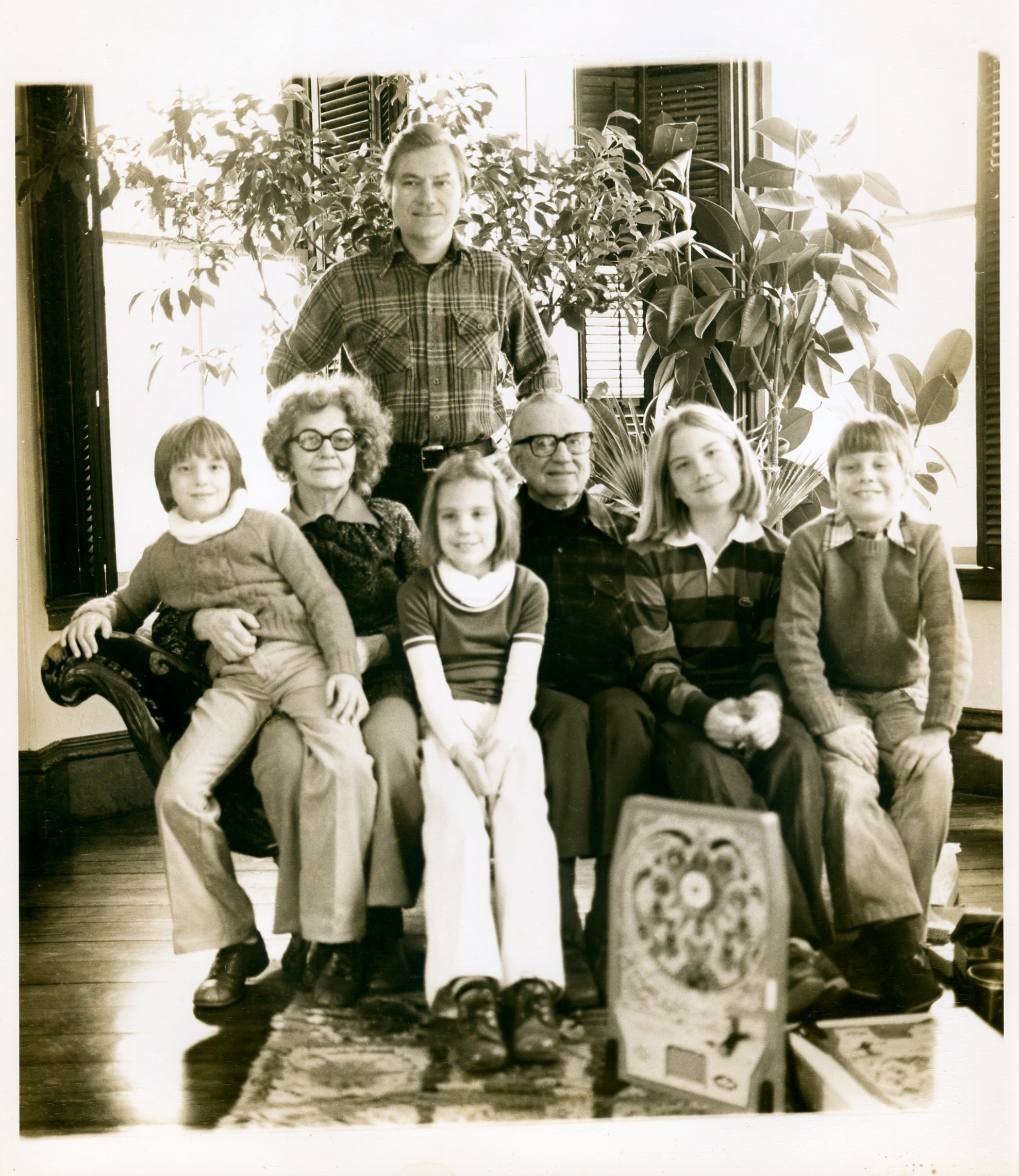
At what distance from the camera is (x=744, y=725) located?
6.49 ft

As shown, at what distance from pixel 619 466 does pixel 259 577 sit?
75 centimetres

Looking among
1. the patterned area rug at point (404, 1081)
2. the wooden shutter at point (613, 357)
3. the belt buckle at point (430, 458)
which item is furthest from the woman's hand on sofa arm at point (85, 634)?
the wooden shutter at point (613, 357)

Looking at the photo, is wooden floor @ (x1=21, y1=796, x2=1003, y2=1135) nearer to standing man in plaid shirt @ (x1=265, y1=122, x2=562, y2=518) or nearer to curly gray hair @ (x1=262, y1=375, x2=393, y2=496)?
curly gray hair @ (x1=262, y1=375, x2=393, y2=496)

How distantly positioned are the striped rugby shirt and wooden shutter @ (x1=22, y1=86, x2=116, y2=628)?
42.2 inches

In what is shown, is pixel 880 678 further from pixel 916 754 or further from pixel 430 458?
pixel 430 458

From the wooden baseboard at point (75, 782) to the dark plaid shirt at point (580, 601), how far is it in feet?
2.86

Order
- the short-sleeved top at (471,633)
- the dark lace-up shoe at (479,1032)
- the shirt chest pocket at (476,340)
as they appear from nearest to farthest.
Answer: the dark lace-up shoe at (479,1032)
the short-sleeved top at (471,633)
the shirt chest pocket at (476,340)

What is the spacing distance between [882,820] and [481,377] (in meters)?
1.17

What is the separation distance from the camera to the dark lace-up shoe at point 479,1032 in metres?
1.88

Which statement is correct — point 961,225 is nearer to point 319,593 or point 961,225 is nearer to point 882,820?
point 882,820

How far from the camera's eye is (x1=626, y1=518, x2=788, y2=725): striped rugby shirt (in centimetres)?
201

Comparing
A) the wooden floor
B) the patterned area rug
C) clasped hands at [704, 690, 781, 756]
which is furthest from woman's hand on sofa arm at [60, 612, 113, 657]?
clasped hands at [704, 690, 781, 756]

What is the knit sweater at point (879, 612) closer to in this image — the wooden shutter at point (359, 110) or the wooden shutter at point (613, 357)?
the wooden shutter at point (613, 357)

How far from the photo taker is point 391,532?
206 centimetres
